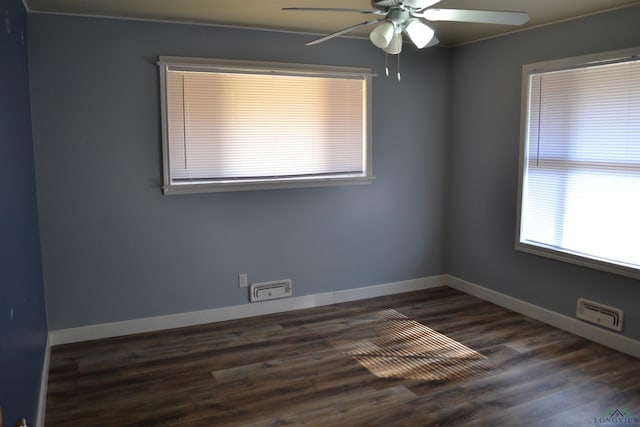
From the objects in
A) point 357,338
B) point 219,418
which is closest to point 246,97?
point 357,338

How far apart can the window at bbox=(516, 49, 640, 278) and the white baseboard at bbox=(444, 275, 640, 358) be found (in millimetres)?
465

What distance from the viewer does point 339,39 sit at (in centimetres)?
452

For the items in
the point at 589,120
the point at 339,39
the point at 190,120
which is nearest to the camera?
the point at 589,120

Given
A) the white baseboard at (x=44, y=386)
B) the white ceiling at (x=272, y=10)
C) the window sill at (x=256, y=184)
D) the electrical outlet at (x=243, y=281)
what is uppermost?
the white ceiling at (x=272, y=10)

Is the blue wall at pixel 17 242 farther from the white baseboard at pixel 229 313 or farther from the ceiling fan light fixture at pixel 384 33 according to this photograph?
the ceiling fan light fixture at pixel 384 33

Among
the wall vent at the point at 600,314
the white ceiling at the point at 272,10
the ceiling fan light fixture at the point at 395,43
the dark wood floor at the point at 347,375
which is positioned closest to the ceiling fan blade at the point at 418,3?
the ceiling fan light fixture at the point at 395,43

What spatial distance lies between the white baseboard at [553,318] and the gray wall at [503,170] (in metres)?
0.05

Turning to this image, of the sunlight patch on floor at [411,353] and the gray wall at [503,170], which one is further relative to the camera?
the gray wall at [503,170]

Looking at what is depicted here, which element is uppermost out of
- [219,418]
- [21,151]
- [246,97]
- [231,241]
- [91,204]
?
[246,97]

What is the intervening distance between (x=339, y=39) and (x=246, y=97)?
99 cm

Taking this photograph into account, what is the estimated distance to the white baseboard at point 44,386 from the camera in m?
2.72

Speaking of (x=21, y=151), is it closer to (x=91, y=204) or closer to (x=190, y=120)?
(x=91, y=204)

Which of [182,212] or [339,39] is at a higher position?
[339,39]

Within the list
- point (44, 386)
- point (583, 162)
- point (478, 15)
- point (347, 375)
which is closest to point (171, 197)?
point (44, 386)
